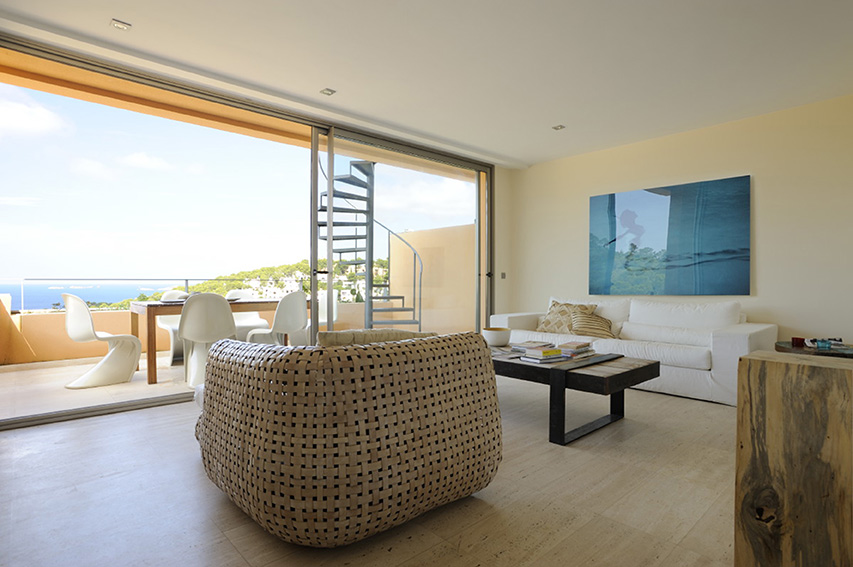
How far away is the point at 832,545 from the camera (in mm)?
912

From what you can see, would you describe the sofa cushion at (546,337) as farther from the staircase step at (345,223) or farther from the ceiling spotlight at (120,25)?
the ceiling spotlight at (120,25)

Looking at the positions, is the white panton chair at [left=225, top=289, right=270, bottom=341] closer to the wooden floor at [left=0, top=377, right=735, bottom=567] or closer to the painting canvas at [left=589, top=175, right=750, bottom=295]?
the wooden floor at [left=0, top=377, right=735, bottom=567]

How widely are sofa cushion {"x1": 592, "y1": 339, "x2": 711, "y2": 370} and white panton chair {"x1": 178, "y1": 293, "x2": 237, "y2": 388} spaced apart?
3.34m

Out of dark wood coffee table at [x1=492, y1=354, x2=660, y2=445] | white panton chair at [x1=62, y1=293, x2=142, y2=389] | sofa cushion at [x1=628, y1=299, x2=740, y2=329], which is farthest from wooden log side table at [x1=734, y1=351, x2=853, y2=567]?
white panton chair at [x1=62, y1=293, x2=142, y2=389]

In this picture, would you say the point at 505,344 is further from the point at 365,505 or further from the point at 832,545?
the point at 832,545

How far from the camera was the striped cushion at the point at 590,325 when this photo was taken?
15.0ft

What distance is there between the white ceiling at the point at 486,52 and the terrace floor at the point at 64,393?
243cm

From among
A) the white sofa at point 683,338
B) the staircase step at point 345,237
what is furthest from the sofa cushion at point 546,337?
the staircase step at point 345,237

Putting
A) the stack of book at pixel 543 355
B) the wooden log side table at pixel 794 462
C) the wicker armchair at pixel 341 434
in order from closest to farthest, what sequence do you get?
the wooden log side table at pixel 794 462
the wicker armchair at pixel 341 434
the stack of book at pixel 543 355

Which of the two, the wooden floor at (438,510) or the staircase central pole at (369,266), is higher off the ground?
the staircase central pole at (369,266)

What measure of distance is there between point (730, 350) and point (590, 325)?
1.31 meters

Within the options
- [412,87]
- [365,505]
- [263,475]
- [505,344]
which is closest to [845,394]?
[365,505]

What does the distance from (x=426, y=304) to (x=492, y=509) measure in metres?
3.56

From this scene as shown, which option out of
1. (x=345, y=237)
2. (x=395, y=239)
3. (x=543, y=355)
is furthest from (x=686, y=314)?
(x=345, y=237)
